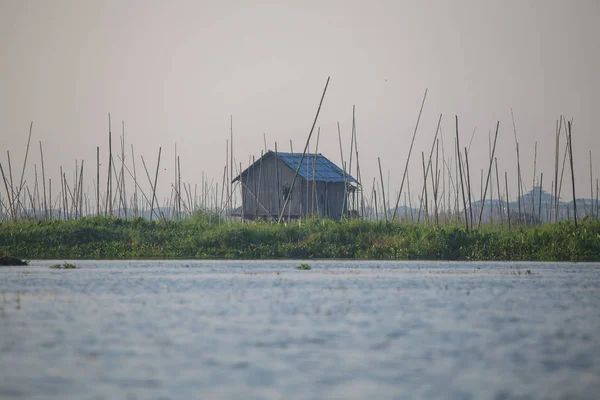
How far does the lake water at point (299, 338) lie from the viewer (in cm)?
755

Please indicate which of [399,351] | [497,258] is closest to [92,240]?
[497,258]

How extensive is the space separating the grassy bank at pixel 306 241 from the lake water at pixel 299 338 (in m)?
8.72

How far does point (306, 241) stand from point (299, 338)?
60.5 feet

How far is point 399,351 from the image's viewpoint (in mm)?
9273

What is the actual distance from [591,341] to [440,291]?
5934 millimetres

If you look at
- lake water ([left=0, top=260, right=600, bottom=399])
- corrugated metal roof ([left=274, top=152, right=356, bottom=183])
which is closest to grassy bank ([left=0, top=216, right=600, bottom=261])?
lake water ([left=0, top=260, right=600, bottom=399])

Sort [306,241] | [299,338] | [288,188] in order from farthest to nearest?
[288,188] → [306,241] → [299,338]

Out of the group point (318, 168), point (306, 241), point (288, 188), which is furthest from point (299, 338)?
point (318, 168)

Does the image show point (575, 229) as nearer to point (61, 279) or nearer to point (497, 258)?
point (497, 258)

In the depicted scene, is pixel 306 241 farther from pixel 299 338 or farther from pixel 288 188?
pixel 299 338

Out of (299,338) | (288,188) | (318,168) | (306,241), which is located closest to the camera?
(299,338)

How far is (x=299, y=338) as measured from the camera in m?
10.1

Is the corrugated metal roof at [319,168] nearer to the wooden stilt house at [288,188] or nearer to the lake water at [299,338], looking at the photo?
the wooden stilt house at [288,188]

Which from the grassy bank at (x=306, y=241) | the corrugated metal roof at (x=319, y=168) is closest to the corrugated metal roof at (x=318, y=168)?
the corrugated metal roof at (x=319, y=168)
